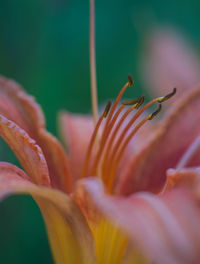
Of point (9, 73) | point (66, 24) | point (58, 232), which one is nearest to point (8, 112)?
point (58, 232)

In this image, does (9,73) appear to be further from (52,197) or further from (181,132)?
(52,197)

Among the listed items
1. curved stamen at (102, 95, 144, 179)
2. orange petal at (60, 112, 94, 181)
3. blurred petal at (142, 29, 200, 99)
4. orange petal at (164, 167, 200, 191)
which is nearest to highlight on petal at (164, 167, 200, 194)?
orange petal at (164, 167, 200, 191)

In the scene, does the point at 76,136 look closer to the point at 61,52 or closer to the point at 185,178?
the point at 185,178

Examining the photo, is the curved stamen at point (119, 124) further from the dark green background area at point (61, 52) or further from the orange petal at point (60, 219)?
the dark green background area at point (61, 52)

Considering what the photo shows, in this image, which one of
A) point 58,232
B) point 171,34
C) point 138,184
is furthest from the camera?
point 171,34

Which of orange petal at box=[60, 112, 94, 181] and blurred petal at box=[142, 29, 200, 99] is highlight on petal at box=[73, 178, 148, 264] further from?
blurred petal at box=[142, 29, 200, 99]

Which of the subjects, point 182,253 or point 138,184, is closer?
point 182,253
